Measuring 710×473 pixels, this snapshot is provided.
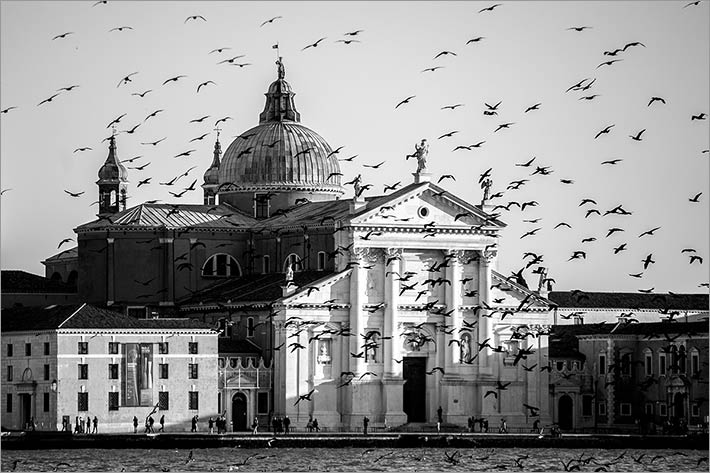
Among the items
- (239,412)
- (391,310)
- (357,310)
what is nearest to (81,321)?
(239,412)

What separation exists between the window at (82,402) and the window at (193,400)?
Result: 383cm

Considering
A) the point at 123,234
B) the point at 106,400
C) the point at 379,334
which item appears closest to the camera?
the point at 106,400

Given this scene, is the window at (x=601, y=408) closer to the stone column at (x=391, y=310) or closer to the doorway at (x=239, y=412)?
the stone column at (x=391, y=310)

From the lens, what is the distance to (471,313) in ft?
294

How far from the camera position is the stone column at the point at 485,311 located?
8950 cm

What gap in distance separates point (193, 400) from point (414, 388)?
380 inches

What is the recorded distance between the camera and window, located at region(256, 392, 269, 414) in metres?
86.9

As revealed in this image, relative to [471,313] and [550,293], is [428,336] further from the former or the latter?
[550,293]

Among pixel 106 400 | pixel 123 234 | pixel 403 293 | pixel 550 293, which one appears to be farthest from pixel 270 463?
pixel 550 293

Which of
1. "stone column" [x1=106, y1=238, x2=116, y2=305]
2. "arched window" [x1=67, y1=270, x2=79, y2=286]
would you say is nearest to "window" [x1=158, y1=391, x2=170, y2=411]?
"stone column" [x1=106, y1=238, x2=116, y2=305]

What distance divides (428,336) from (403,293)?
210 centimetres

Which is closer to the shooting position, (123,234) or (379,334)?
(379,334)

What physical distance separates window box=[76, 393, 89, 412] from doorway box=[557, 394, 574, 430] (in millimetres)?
20119

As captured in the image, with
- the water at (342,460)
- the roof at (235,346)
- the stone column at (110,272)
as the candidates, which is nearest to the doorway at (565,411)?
the roof at (235,346)
